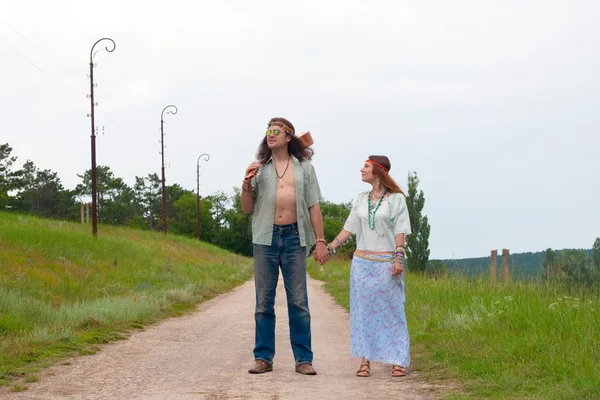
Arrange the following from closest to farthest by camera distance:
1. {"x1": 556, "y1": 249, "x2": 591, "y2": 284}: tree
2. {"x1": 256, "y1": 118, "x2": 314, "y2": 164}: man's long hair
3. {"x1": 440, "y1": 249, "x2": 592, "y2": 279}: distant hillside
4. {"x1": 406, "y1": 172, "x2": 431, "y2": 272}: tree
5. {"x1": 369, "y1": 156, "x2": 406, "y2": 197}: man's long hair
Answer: {"x1": 369, "y1": 156, "x2": 406, "y2": 197}: man's long hair, {"x1": 256, "y1": 118, "x2": 314, "y2": 164}: man's long hair, {"x1": 440, "y1": 249, "x2": 592, "y2": 279}: distant hillside, {"x1": 556, "y1": 249, "x2": 591, "y2": 284}: tree, {"x1": 406, "y1": 172, "x2": 431, "y2": 272}: tree

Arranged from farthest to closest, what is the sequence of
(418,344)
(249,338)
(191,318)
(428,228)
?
(428,228) → (191,318) → (249,338) → (418,344)

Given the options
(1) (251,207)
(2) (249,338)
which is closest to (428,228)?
(2) (249,338)

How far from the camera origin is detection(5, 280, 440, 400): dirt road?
6.55 metres

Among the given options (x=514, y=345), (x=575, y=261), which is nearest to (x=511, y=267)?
(x=575, y=261)

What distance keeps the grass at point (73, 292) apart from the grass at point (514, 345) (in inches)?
161

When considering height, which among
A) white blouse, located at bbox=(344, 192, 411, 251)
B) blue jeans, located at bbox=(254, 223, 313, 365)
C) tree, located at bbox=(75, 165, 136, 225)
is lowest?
blue jeans, located at bbox=(254, 223, 313, 365)

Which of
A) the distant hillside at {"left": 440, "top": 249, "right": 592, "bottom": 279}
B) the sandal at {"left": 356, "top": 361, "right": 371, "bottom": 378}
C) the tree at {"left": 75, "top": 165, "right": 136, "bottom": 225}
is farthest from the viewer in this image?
the tree at {"left": 75, "top": 165, "right": 136, "bottom": 225}

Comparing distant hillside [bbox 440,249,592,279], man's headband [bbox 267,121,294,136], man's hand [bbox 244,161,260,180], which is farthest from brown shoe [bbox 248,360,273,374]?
distant hillside [bbox 440,249,592,279]

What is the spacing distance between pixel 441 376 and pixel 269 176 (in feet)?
8.44

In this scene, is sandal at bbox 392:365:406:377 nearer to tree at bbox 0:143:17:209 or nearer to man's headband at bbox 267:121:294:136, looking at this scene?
man's headband at bbox 267:121:294:136

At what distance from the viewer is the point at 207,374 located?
7.61 metres

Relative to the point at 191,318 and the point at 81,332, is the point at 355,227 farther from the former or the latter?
the point at 191,318

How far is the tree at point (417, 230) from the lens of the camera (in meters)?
51.2

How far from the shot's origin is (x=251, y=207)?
25.6 ft
